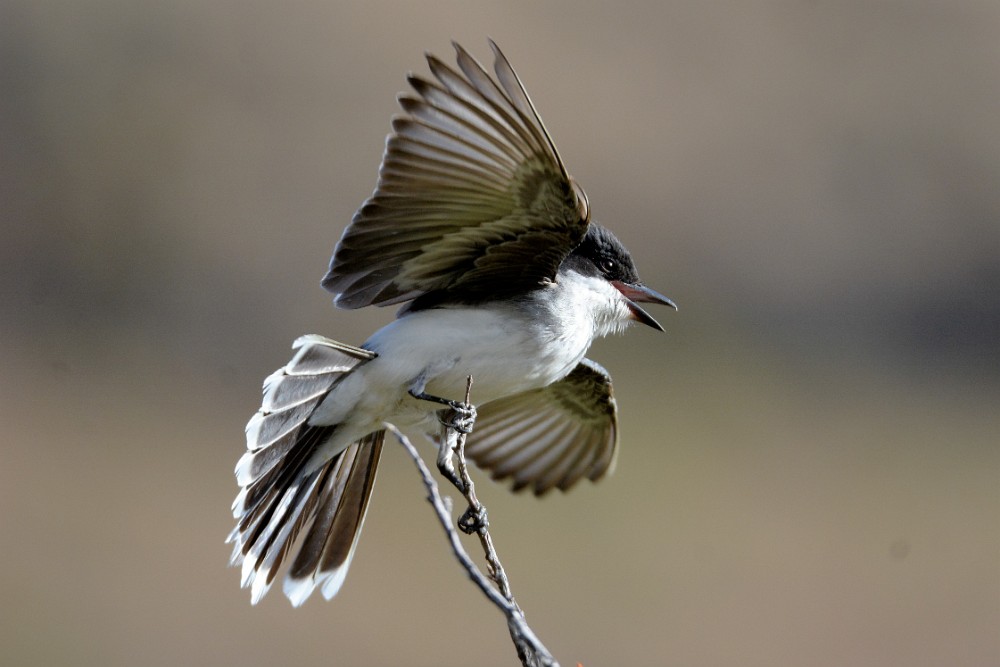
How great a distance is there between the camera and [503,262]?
4.36 metres

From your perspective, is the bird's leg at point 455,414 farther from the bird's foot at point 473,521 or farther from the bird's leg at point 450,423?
the bird's foot at point 473,521

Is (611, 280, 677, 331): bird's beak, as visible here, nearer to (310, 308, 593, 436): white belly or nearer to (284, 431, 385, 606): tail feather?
(310, 308, 593, 436): white belly

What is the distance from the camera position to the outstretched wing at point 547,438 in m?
5.64

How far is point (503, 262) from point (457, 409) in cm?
52

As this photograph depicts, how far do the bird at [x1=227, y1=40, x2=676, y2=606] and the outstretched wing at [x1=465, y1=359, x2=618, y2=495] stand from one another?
32.7 inches

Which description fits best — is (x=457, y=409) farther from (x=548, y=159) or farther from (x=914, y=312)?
(x=914, y=312)

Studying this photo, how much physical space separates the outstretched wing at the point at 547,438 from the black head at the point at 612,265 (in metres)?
0.78

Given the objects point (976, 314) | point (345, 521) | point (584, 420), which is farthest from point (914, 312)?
point (345, 521)

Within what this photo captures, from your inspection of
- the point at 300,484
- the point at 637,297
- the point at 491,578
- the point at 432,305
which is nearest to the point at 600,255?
the point at 637,297

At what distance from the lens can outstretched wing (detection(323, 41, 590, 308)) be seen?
3871mm

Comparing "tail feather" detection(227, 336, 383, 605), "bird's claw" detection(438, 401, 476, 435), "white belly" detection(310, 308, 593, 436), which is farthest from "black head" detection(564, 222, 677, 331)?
"tail feather" detection(227, 336, 383, 605)

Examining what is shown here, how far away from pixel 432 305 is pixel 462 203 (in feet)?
1.85

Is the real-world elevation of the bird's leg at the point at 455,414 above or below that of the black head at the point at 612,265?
below

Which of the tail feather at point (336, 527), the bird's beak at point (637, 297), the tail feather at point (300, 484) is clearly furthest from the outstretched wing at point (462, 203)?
the tail feather at point (336, 527)
